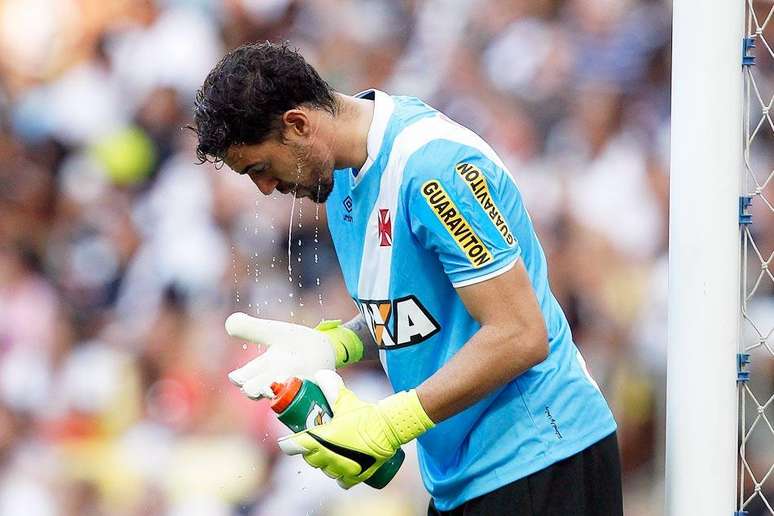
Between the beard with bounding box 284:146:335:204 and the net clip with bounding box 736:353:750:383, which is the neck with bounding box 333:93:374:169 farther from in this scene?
the net clip with bounding box 736:353:750:383

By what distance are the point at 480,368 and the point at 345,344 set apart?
1.34ft

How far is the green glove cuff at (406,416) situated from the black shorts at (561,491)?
145 mm

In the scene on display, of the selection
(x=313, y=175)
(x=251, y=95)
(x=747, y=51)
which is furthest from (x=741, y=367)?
(x=251, y=95)

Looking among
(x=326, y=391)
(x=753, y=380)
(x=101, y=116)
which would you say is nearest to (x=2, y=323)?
(x=101, y=116)

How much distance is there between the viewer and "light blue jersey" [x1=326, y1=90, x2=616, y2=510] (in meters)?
1.28

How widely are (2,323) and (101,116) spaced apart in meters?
0.47

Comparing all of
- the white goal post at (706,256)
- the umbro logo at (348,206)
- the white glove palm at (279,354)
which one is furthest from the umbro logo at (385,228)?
Answer: the white goal post at (706,256)

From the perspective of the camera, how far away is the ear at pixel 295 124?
1.36 metres

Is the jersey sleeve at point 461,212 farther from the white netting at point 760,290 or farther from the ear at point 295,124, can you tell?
the white netting at point 760,290

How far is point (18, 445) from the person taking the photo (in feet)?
7.27

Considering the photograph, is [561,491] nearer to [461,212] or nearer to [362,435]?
[362,435]

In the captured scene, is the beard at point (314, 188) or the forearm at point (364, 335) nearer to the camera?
the beard at point (314, 188)

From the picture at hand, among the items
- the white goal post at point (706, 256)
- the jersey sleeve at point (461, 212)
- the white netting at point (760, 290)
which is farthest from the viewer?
the white netting at point (760, 290)

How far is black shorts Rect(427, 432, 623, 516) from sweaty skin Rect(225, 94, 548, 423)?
0.48ft
